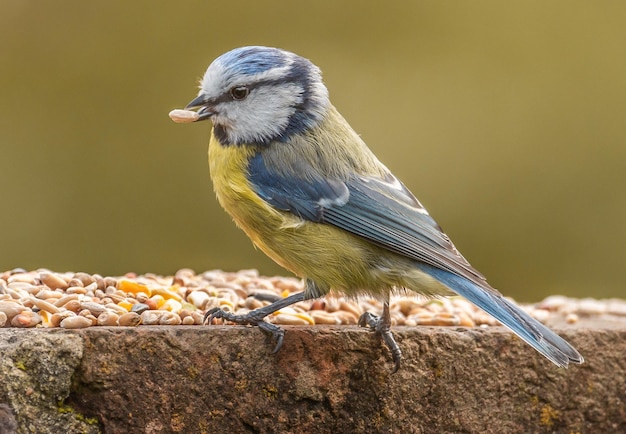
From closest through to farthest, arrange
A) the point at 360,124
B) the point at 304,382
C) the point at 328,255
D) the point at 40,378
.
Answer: the point at 40,378 < the point at 304,382 < the point at 328,255 < the point at 360,124

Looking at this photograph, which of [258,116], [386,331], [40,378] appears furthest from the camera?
[258,116]

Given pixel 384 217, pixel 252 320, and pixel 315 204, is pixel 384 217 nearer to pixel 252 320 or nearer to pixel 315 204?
pixel 315 204

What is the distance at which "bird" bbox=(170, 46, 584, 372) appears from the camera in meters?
2.66

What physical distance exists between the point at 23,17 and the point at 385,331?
448cm

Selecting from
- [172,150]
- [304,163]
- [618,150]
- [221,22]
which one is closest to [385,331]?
[304,163]

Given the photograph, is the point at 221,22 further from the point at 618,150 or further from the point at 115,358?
the point at 115,358

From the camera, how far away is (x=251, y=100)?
2.95 metres

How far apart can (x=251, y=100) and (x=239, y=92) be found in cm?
5

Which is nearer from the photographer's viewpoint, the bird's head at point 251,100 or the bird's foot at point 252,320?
the bird's foot at point 252,320

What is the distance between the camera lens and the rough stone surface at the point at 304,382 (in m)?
2.20

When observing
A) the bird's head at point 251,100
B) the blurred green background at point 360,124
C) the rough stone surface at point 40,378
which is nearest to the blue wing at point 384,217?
the bird's head at point 251,100

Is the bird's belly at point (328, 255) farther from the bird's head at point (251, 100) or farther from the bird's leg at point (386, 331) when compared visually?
the bird's head at point (251, 100)

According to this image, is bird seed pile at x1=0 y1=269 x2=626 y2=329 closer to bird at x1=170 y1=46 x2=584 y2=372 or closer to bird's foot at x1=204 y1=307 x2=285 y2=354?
→ bird's foot at x1=204 y1=307 x2=285 y2=354

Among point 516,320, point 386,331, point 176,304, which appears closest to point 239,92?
point 176,304
